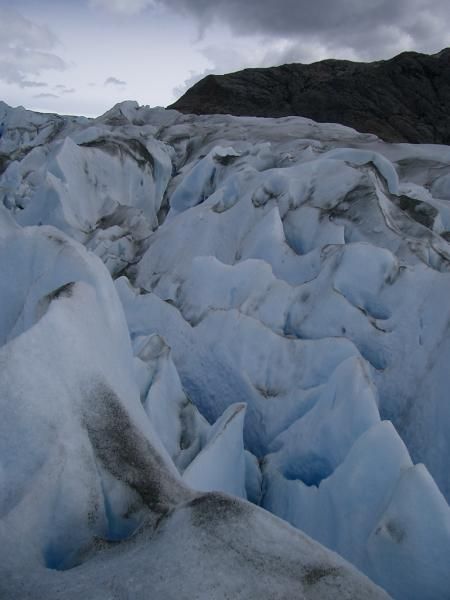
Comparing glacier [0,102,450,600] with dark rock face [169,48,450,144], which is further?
dark rock face [169,48,450,144]

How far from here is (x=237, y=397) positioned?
13.0ft

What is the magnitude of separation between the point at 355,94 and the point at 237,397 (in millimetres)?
28578

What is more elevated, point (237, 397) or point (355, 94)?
point (355, 94)

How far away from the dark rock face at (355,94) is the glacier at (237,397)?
21952mm

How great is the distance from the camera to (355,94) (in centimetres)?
2920

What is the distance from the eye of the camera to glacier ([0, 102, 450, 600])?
1756 millimetres

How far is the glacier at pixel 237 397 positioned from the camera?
5.76 feet

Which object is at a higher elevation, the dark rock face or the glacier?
the dark rock face

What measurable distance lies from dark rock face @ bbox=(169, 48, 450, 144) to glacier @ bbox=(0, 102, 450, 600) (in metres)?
22.0

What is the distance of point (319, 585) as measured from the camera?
1.61 meters

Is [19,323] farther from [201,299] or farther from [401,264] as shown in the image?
[401,264]

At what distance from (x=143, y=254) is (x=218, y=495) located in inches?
188

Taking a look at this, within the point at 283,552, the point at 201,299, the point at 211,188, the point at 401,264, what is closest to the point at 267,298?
the point at 201,299

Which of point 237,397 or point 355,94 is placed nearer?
point 237,397
